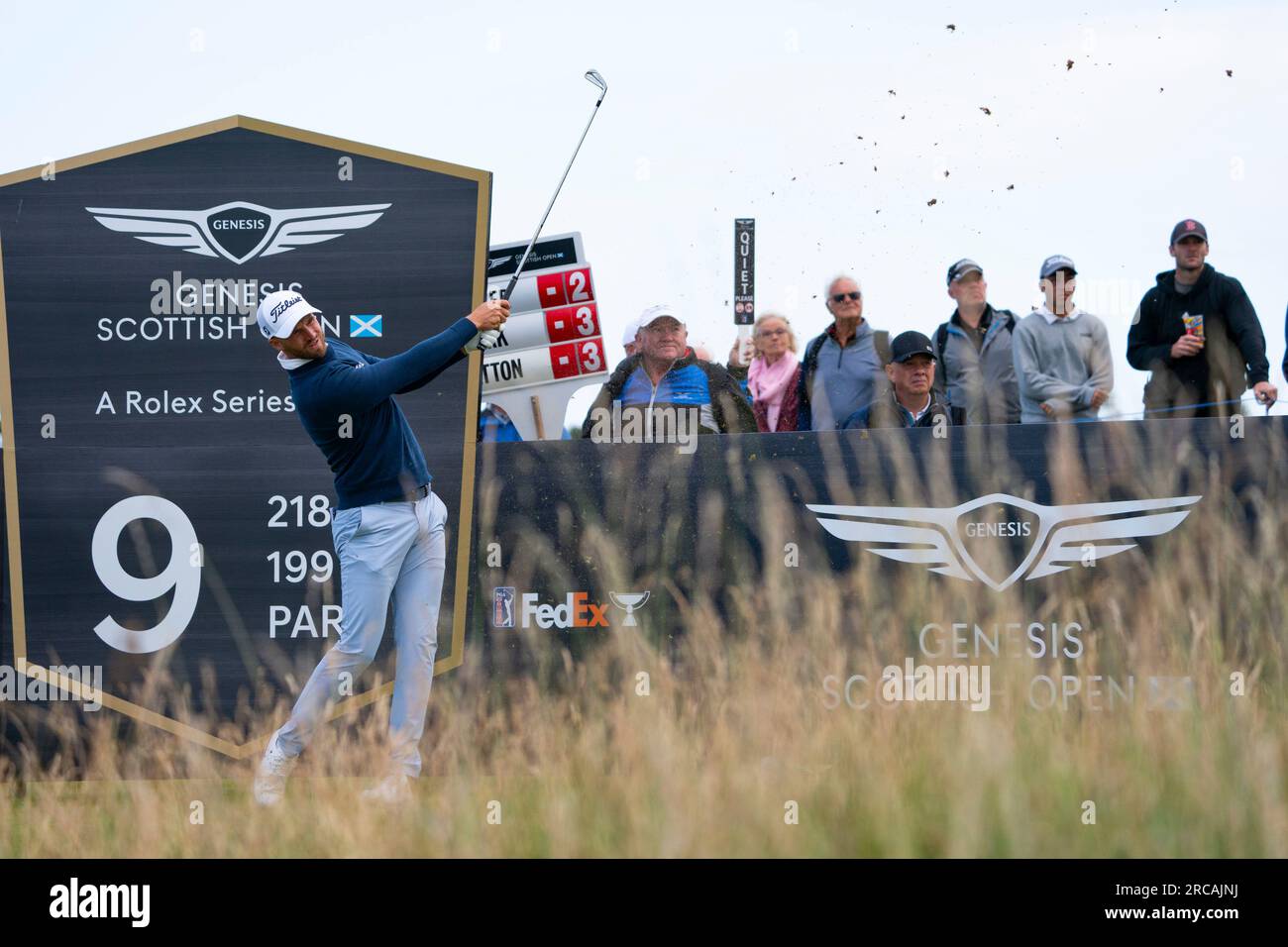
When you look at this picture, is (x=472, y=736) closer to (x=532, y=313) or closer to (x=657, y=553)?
(x=657, y=553)

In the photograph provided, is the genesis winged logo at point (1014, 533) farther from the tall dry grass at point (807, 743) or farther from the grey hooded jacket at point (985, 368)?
the grey hooded jacket at point (985, 368)

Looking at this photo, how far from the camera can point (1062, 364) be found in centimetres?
790

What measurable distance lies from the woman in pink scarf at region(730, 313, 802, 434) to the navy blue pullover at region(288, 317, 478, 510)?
7.67ft

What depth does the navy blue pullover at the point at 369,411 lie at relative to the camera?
6.74m

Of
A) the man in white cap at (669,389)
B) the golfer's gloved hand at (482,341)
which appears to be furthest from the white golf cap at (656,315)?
the golfer's gloved hand at (482,341)

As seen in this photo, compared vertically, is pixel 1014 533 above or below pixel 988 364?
below

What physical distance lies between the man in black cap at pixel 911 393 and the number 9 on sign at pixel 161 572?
11.7 feet

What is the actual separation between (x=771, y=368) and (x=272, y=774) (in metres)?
3.92

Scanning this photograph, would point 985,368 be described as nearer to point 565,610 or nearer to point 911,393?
point 911,393

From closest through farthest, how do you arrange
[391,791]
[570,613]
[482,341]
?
[391,791] < [482,341] < [570,613]

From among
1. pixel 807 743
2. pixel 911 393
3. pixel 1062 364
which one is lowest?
pixel 807 743

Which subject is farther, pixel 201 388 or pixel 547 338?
pixel 547 338

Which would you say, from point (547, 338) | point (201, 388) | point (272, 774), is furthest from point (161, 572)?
point (547, 338)

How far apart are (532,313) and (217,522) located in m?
3.30
